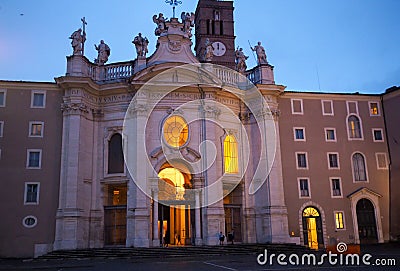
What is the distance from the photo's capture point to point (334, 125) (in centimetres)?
3528

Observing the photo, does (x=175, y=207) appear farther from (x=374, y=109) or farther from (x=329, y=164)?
(x=374, y=109)

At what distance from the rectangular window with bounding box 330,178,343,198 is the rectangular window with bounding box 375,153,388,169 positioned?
407 centimetres

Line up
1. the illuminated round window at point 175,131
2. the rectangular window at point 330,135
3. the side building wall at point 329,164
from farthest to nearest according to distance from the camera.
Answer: the rectangular window at point 330,135 < the side building wall at point 329,164 < the illuminated round window at point 175,131

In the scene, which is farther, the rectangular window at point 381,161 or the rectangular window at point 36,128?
the rectangular window at point 381,161

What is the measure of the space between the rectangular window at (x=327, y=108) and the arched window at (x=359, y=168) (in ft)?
13.2

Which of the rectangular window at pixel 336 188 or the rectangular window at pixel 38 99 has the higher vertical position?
the rectangular window at pixel 38 99

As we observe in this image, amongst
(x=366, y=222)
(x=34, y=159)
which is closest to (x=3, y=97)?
(x=34, y=159)

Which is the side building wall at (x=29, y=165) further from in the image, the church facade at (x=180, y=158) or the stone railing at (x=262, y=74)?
the stone railing at (x=262, y=74)

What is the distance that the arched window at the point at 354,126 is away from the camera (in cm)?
3547

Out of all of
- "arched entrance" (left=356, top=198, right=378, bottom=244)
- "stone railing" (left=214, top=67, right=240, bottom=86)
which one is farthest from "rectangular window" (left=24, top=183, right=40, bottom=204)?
"arched entrance" (left=356, top=198, right=378, bottom=244)

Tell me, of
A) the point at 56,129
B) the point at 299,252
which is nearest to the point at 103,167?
the point at 56,129

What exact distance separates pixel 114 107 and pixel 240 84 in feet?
33.4

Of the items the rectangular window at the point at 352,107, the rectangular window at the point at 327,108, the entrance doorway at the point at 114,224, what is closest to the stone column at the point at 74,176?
the entrance doorway at the point at 114,224

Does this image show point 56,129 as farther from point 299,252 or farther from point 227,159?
point 299,252
